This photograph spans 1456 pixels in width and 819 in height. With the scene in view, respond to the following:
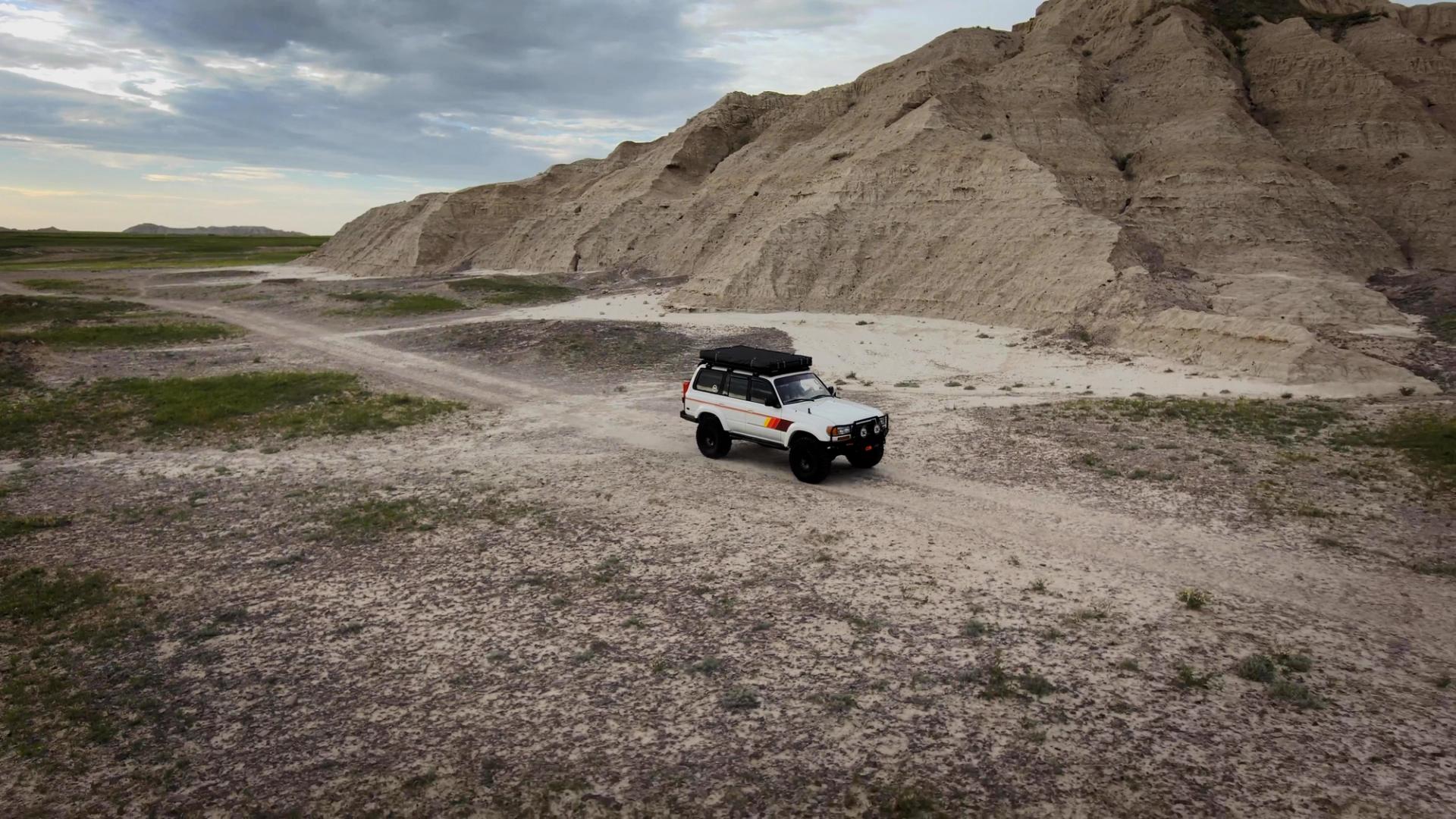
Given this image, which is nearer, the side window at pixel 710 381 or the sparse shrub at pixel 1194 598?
the sparse shrub at pixel 1194 598

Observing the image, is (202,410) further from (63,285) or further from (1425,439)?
(63,285)

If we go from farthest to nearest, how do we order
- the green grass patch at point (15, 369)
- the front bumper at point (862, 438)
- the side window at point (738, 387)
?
1. the green grass patch at point (15, 369)
2. the side window at point (738, 387)
3. the front bumper at point (862, 438)

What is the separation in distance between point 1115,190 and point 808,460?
3893 cm

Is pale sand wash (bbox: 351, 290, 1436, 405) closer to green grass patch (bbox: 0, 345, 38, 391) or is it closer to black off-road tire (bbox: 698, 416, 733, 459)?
black off-road tire (bbox: 698, 416, 733, 459)

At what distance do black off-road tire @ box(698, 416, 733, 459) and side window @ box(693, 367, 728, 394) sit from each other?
655 mm

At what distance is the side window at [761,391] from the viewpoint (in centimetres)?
1758

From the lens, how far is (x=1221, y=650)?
10.0 meters

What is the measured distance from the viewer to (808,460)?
55.4 ft

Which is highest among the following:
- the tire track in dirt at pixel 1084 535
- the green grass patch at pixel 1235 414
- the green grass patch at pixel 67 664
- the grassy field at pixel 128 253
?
the grassy field at pixel 128 253

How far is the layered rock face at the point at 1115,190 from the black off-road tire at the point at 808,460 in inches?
734

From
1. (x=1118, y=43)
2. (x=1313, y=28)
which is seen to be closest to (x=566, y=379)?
(x=1118, y=43)

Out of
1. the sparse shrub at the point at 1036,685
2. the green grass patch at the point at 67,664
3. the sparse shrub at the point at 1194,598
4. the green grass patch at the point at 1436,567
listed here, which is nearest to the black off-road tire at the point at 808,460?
the sparse shrub at the point at 1194,598

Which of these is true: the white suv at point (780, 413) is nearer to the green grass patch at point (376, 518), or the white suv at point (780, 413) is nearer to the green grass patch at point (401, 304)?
the green grass patch at point (376, 518)

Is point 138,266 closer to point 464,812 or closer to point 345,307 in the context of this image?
point 345,307
